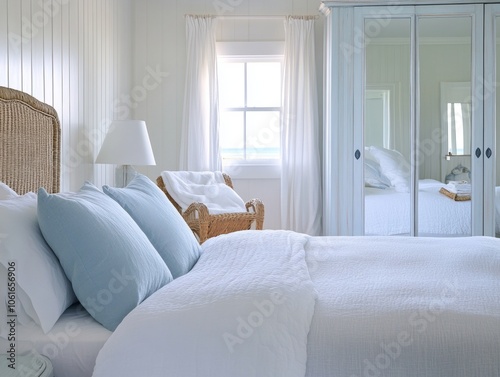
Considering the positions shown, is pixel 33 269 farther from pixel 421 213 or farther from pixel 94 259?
pixel 421 213

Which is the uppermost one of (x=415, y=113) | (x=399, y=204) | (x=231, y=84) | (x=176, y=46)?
(x=176, y=46)

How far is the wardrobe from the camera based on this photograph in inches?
186

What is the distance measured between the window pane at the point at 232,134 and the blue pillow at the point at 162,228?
3.00 metres

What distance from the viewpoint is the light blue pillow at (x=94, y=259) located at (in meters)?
1.68

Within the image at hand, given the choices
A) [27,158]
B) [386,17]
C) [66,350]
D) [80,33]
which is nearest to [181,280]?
[66,350]

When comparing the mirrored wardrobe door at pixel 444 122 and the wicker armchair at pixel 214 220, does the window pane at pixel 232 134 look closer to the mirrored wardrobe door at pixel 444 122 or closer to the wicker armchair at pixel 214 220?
the wicker armchair at pixel 214 220

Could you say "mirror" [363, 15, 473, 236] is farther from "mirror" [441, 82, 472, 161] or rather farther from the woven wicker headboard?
the woven wicker headboard

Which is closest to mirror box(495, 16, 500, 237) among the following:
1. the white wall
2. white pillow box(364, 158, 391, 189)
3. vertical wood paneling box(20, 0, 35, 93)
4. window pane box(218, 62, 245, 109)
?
white pillow box(364, 158, 391, 189)

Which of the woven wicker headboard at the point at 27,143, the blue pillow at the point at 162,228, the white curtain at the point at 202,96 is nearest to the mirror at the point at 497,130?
the white curtain at the point at 202,96

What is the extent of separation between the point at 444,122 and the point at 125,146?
93.3 inches

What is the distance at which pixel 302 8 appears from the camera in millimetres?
5281

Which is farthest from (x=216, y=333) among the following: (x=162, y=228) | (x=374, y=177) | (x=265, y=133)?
(x=265, y=133)

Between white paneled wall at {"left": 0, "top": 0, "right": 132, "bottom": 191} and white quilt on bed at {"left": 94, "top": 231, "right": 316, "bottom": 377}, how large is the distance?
1550 millimetres

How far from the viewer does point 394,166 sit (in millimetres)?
4801
